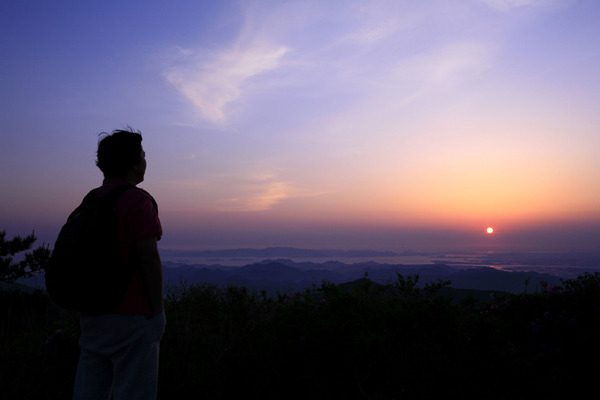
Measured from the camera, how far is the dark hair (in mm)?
2824

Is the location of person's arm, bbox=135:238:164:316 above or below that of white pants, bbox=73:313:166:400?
above

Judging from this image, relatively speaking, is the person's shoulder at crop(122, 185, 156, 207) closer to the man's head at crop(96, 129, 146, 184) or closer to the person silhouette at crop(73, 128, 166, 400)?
the person silhouette at crop(73, 128, 166, 400)

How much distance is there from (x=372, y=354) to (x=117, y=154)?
322cm

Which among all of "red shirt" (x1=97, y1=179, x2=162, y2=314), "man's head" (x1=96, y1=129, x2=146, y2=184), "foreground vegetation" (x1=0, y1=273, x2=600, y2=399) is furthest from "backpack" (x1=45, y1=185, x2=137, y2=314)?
"foreground vegetation" (x1=0, y1=273, x2=600, y2=399)

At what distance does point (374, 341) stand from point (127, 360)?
268 cm

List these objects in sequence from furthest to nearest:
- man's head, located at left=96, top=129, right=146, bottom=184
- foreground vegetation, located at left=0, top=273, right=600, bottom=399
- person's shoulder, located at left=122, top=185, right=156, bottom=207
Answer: foreground vegetation, located at left=0, top=273, right=600, bottom=399
man's head, located at left=96, top=129, right=146, bottom=184
person's shoulder, located at left=122, top=185, right=156, bottom=207

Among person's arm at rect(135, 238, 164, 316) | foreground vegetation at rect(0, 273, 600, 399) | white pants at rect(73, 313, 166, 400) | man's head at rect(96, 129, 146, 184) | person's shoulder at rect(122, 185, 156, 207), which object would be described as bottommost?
foreground vegetation at rect(0, 273, 600, 399)

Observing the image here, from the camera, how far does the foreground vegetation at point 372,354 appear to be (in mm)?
4020

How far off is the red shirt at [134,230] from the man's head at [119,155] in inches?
10.9

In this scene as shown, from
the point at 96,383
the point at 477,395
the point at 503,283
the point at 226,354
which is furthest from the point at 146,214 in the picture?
the point at 503,283

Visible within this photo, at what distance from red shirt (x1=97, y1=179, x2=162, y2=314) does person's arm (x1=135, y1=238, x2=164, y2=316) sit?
4cm

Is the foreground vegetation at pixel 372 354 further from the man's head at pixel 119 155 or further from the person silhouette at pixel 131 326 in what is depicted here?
the man's head at pixel 119 155

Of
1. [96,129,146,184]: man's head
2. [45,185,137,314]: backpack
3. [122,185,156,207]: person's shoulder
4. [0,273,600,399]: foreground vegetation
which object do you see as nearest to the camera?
[45,185,137,314]: backpack

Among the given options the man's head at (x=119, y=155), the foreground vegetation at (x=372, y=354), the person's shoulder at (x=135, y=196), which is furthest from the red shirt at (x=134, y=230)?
the foreground vegetation at (x=372, y=354)
